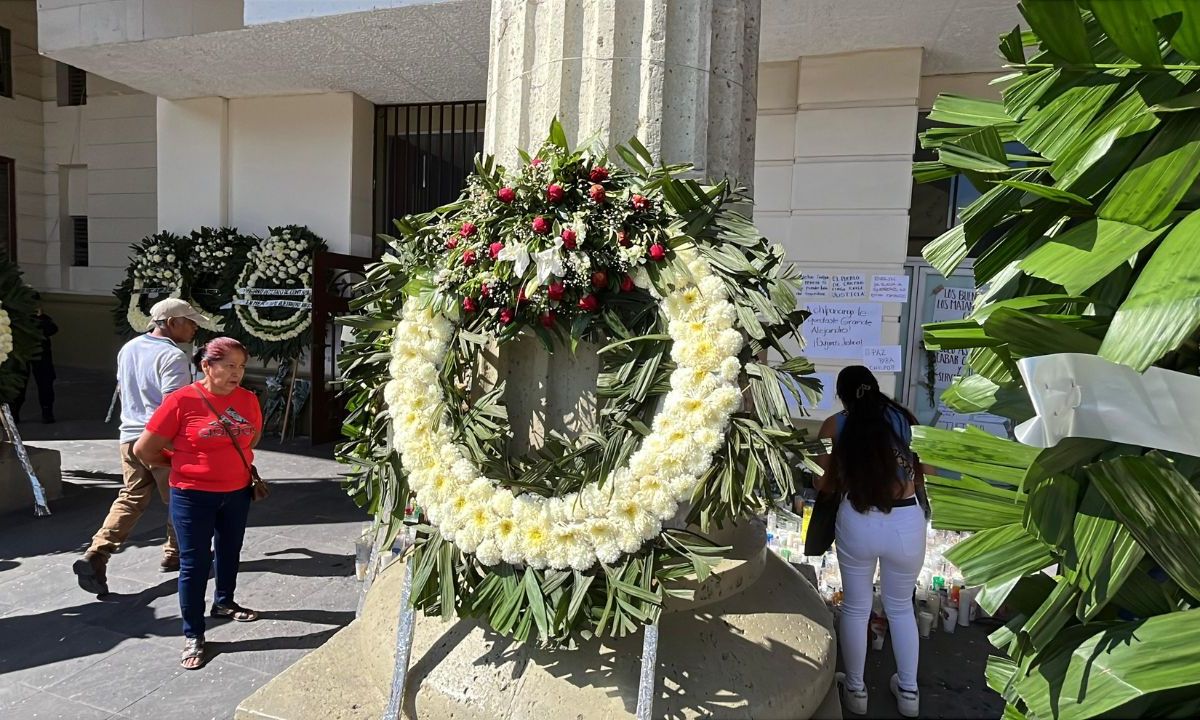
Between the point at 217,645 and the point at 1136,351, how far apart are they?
11.9 ft

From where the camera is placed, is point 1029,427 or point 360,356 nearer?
point 1029,427

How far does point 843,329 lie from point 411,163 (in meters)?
5.27

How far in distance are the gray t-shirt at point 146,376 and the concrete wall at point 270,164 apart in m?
3.90

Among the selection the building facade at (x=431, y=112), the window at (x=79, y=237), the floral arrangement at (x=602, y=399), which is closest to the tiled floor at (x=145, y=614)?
the floral arrangement at (x=602, y=399)

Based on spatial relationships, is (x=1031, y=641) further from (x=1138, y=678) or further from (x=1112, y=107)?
(x=1112, y=107)

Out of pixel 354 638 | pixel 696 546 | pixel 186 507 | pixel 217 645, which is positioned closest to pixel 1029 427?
pixel 696 546

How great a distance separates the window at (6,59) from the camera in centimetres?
1144

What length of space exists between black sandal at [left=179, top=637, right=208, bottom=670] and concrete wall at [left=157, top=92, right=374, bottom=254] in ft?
17.1

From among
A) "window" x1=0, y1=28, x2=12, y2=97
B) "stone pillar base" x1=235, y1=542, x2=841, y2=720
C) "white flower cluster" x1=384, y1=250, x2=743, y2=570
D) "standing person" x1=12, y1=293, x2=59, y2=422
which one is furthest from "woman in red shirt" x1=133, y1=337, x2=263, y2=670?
"window" x1=0, y1=28, x2=12, y2=97

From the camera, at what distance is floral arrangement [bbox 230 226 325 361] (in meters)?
7.27

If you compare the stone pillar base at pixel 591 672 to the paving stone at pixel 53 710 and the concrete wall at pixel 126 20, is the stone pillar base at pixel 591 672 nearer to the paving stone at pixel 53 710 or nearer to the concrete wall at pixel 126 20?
the paving stone at pixel 53 710

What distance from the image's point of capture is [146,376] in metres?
3.72

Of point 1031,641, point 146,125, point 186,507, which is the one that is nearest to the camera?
point 1031,641

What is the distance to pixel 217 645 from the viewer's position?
3125mm
